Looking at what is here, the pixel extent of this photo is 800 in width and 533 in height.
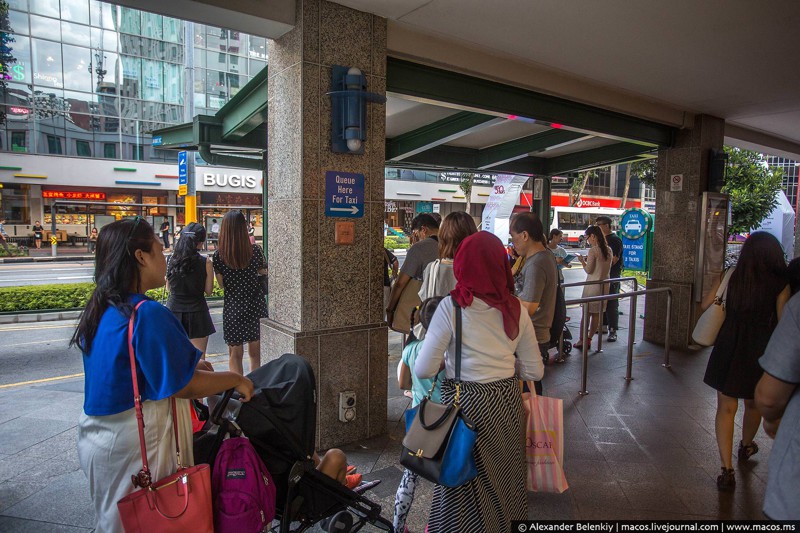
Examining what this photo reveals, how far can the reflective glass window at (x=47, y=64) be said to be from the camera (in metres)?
26.5

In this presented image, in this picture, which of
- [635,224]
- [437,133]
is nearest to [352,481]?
[437,133]

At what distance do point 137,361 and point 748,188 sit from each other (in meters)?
17.6

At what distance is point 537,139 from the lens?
27.7 ft

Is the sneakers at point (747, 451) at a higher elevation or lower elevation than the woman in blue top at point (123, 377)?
lower

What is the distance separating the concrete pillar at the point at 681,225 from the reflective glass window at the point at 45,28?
3120 cm

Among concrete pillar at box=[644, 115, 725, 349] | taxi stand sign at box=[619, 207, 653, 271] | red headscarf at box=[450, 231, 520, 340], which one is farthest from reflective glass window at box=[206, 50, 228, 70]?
red headscarf at box=[450, 231, 520, 340]

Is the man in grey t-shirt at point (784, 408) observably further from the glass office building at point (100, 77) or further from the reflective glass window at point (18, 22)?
the reflective glass window at point (18, 22)

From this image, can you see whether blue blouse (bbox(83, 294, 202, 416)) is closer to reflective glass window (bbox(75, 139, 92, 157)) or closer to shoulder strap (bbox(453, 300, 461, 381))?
shoulder strap (bbox(453, 300, 461, 381))

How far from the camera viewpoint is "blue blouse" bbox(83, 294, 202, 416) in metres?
1.81

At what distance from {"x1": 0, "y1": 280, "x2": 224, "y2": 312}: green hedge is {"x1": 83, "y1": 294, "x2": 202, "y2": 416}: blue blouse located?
844 cm

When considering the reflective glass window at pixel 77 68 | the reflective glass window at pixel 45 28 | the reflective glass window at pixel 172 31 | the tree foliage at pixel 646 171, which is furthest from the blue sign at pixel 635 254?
the reflective glass window at pixel 45 28

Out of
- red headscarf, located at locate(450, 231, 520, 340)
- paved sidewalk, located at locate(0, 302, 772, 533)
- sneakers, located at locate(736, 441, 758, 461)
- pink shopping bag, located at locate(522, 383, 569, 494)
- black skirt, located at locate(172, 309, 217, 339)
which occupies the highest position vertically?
red headscarf, located at locate(450, 231, 520, 340)

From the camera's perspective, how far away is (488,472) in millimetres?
2311

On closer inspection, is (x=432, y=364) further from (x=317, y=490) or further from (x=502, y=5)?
(x=502, y=5)
